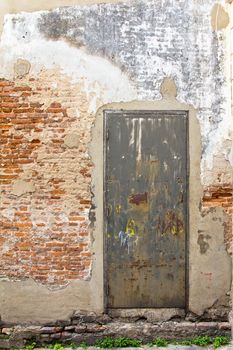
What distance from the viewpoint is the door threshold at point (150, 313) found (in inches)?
228

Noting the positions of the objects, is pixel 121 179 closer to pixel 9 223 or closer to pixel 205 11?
pixel 9 223

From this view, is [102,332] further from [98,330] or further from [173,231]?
[173,231]

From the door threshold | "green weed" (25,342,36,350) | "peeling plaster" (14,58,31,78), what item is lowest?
"green weed" (25,342,36,350)

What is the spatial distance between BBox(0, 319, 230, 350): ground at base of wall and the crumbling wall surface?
0.14 m

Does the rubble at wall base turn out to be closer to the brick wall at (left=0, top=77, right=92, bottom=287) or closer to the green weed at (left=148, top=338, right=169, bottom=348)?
the green weed at (left=148, top=338, right=169, bottom=348)

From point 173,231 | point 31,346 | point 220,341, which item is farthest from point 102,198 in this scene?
point 220,341

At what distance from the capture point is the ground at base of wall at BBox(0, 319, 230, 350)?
18.6 ft

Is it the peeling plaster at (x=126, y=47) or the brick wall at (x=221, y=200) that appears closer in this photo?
the peeling plaster at (x=126, y=47)

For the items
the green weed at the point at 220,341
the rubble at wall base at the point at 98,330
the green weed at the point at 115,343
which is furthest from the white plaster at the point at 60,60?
the green weed at the point at 220,341

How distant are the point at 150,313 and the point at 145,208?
1.21m

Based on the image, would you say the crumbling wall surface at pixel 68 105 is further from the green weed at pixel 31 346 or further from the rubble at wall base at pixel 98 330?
the green weed at pixel 31 346

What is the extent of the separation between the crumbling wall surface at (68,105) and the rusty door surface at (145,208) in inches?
7.0

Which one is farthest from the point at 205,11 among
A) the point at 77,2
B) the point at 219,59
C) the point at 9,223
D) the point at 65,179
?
the point at 9,223

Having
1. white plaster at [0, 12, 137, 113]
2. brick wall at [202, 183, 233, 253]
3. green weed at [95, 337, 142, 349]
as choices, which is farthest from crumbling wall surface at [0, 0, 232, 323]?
brick wall at [202, 183, 233, 253]
